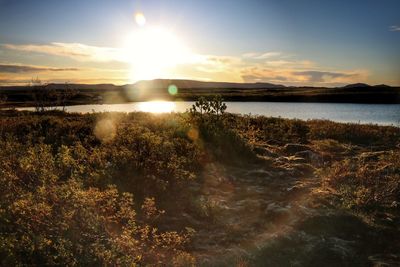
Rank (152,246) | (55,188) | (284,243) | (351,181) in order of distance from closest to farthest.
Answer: (152,246) → (284,243) → (55,188) → (351,181)

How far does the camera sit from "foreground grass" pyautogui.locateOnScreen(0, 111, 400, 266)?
293 inches

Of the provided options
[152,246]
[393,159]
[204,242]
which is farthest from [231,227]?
[393,159]

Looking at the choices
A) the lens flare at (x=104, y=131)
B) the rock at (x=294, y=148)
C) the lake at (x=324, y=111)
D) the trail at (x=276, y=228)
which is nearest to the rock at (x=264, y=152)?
the rock at (x=294, y=148)

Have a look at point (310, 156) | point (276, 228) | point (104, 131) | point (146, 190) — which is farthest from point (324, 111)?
point (276, 228)

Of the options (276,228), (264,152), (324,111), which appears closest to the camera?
(276,228)

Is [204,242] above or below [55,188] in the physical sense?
below

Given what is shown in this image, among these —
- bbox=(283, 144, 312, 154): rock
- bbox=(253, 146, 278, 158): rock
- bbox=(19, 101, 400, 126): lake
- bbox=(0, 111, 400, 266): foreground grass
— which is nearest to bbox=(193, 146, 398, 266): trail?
bbox=(0, 111, 400, 266): foreground grass

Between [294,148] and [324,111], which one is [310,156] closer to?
[294,148]

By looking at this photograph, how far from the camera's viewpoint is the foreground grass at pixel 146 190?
745 centimetres

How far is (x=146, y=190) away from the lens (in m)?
11.2

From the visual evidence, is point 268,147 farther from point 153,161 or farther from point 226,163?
point 153,161

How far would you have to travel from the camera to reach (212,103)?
22016 millimetres

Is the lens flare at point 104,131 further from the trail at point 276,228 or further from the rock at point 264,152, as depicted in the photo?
the rock at point 264,152

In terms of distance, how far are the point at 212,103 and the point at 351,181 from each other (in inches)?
436
